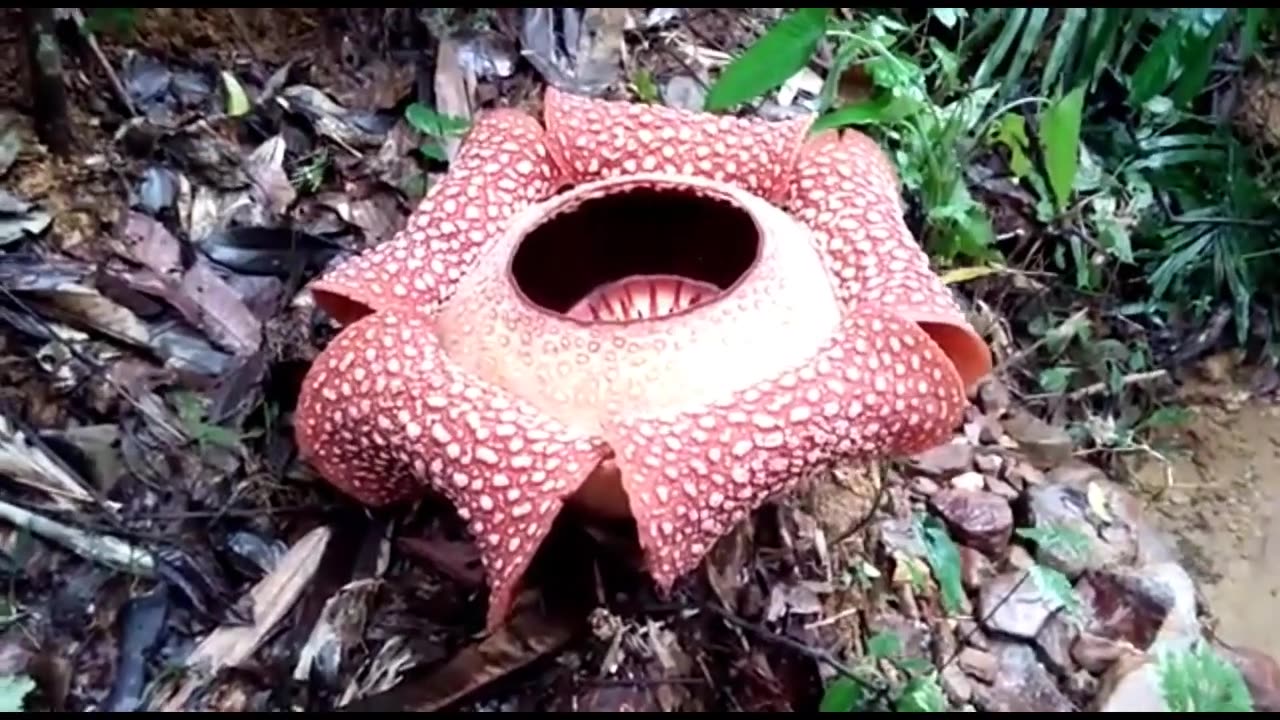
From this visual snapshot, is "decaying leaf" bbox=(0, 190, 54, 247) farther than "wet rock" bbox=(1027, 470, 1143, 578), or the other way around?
"wet rock" bbox=(1027, 470, 1143, 578)

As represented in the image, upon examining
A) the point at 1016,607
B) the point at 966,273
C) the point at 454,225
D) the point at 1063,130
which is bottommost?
the point at 1016,607

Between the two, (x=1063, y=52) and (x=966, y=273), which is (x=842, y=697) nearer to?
(x=966, y=273)

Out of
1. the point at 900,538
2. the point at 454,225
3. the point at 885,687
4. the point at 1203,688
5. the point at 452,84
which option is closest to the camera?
the point at 1203,688

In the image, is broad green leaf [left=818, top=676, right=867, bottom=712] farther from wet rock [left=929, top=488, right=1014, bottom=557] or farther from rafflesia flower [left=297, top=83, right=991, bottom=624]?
wet rock [left=929, top=488, right=1014, bottom=557]

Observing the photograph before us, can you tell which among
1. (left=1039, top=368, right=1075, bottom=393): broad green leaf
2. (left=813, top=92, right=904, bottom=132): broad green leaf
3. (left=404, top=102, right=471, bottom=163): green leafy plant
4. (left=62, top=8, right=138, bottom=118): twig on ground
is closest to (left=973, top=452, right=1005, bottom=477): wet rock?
(left=1039, top=368, right=1075, bottom=393): broad green leaf

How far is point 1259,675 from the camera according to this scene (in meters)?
1.89

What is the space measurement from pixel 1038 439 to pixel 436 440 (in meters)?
1.03

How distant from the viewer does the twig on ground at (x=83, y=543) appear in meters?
1.68

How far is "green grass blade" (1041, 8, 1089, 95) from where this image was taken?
Result: 2.55 m

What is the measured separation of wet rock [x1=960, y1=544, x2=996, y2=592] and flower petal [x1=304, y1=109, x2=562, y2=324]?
2.17 feet

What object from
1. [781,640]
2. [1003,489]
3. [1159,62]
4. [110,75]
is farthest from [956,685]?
[110,75]

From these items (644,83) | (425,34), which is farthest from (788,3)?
(425,34)

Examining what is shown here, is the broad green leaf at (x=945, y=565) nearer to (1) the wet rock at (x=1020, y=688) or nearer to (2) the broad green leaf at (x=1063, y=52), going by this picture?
(1) the wet rock at (x=1020, y=688)

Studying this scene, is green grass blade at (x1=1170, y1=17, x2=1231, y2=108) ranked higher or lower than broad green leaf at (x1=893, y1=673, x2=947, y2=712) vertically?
higher
